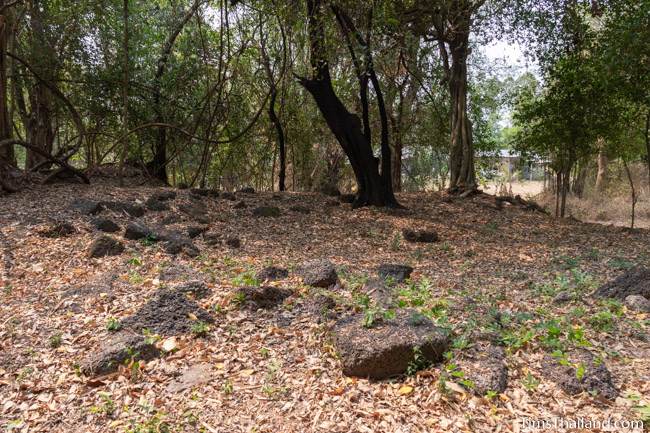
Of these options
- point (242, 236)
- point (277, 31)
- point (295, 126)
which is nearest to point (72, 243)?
point (242, 236)

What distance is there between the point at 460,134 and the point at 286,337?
7556 mm

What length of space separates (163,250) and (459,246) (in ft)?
10.8

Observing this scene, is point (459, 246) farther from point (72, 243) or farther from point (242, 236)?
point (72, 243)

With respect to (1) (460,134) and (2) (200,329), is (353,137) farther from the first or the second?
(2) (200,329)

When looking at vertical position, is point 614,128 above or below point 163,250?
above

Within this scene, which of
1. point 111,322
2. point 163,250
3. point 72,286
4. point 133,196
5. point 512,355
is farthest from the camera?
point 133,196

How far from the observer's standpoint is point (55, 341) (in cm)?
329

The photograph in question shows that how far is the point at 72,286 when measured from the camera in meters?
4.13

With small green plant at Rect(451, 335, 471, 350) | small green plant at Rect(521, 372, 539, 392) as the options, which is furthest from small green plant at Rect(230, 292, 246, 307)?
small green plant at Rect(521, 372, 539, 392)

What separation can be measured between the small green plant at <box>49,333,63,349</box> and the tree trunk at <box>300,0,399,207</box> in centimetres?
490

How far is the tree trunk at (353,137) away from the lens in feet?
24.2

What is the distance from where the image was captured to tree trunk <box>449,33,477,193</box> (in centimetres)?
961

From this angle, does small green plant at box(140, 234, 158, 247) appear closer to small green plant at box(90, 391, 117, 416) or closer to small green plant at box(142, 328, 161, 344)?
small green plant at box(142, 328, 161, 344)

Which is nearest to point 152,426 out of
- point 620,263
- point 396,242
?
point 396,242
